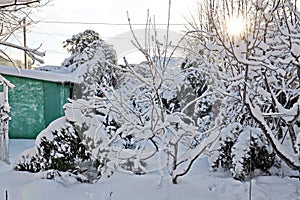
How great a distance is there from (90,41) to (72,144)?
5.15 metres

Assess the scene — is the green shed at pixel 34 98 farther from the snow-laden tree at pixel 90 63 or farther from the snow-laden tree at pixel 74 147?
the snow-laden tree at pixel 74 147

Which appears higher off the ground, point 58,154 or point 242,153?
point 242,153

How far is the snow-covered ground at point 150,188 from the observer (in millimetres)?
4402

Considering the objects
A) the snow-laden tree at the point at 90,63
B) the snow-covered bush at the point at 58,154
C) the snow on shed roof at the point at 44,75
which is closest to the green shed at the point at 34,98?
the snow on shed roof at the point at 44,75

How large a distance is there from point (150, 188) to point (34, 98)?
5964 mm

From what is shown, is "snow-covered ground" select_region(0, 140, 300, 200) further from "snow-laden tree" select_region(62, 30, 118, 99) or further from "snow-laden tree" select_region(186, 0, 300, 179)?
"snow-laden tree" select_region(62, 30, 118, 99)

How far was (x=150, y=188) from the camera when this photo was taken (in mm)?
4652

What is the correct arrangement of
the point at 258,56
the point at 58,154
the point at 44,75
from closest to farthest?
1. the point at 258,56
2. the point at 58,154
3. the point at 44,75

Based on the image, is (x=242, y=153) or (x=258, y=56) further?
(x=242, y=153)

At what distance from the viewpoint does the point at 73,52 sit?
10.3 metres

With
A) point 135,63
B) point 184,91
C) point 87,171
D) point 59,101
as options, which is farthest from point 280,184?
point 59,101

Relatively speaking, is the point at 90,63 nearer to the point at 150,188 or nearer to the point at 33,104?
the point at 33,104

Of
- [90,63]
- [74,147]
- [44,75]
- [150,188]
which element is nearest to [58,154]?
[74,147]

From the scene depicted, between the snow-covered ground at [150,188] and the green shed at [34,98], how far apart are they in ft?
14.3
